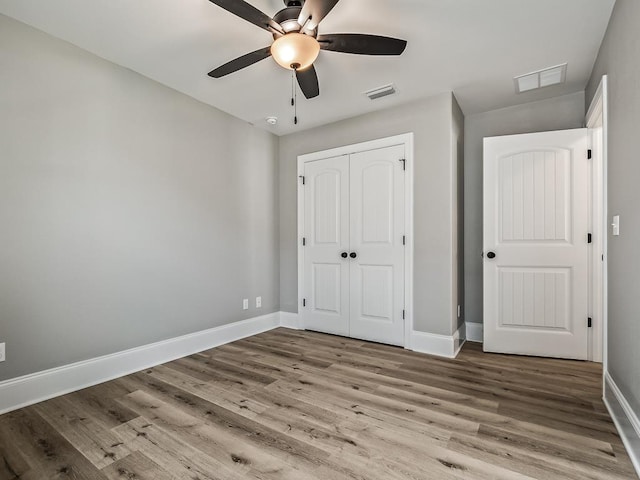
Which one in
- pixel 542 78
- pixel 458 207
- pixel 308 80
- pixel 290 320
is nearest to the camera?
pixel 308 80

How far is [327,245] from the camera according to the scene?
392 cm

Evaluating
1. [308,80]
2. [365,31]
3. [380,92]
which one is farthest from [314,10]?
[380,92]

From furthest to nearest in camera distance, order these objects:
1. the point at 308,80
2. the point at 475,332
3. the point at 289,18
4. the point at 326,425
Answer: the point at 475,332
the point at 308,80
the point at 326,425
the point at 289,18

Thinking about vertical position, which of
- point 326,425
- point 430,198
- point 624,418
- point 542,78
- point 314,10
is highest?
point 542,78

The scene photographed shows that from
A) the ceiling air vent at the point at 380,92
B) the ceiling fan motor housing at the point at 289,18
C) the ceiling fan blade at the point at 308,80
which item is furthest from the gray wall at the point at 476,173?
the ceiling fan motor housing at the point at 289,18

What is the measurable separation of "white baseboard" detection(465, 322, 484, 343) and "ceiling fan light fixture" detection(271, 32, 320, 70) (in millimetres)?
3169

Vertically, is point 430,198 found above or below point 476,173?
below

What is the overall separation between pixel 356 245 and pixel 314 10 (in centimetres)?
240

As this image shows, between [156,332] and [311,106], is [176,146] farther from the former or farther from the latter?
[156,332]

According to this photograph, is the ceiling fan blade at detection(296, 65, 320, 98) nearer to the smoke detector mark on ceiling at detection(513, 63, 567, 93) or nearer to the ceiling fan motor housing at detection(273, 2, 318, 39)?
the ceiling fan motor housing at detection(273, 2, 318, 39)

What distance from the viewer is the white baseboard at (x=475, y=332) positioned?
359 cm

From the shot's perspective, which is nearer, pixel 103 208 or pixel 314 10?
pixel 314 10

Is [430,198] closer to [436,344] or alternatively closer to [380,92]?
[380,92]

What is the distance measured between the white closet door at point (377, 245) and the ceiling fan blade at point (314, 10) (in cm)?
186
